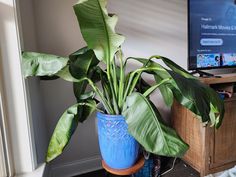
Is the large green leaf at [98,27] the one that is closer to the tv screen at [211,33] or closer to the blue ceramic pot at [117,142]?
the blue ceramic pot at [117,142]

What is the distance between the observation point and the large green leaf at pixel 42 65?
2.97 ft

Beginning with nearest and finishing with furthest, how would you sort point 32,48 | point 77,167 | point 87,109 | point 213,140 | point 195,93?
point 195,93 < point 87,109 < point 32,48 < point 213,140 < point 77,167

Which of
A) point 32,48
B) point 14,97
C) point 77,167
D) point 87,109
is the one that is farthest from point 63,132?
point 77,167

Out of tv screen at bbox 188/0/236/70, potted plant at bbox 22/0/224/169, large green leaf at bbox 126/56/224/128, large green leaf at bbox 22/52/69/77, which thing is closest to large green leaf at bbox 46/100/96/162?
potted plant at bbox 22/0/224/169

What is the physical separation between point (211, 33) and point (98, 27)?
1153mm

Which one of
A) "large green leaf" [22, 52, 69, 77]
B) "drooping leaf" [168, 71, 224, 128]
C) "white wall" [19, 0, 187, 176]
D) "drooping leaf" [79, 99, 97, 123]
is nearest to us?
"drooping leaf" [168, 71, 224, 128]

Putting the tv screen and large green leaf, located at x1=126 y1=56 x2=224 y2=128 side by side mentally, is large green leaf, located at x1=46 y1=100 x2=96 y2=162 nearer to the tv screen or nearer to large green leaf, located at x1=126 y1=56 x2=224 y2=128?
large green leaf, located at x1=126 y1=56 x2=224 y2=128

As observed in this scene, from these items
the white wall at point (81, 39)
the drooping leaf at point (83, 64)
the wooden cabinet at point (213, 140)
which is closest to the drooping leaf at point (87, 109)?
the drooping leaf at point (83, 64)

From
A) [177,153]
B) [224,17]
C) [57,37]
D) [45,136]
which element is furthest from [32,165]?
[224,17]

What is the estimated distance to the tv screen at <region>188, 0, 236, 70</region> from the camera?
63.7 inches

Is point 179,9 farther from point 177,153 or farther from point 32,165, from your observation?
point 32,165

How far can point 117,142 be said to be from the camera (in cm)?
108

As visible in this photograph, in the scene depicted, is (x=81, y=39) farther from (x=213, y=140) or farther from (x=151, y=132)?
(x=213, y=140)

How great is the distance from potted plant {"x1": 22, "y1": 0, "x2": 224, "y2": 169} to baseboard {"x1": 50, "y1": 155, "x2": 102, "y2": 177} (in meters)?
0.57
